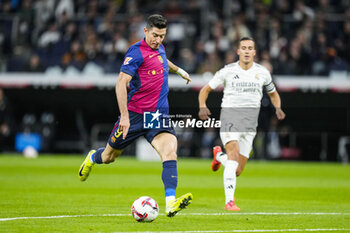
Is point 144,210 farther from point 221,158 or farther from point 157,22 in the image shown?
point 221,158

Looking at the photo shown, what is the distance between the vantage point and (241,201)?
11.5 m

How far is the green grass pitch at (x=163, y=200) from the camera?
7.96m

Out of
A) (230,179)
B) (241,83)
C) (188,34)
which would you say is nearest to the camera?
(230,179)

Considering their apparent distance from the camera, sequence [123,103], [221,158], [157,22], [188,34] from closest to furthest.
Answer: [123,103]
[157,22]
[221,158]
[188,34]

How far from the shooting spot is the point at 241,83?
1066 cm

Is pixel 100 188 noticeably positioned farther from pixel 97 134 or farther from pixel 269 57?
pixel 97 134

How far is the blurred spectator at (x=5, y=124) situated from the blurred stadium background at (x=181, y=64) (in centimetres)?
4

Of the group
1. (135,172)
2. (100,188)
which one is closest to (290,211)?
(100,188)

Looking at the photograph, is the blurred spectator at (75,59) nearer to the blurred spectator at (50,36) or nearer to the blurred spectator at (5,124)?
the blurred spectator at (50,36)

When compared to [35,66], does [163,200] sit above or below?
below

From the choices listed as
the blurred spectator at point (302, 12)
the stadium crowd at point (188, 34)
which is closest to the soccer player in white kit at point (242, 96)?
the stadium crowd at point (188, 34)

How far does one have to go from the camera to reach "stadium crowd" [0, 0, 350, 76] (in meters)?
23.8

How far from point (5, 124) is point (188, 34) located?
7.33 meters

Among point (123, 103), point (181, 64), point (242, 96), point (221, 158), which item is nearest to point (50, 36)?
point (181, 64)
